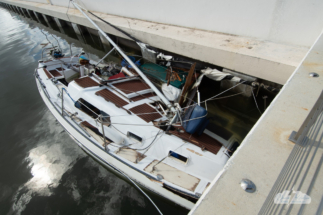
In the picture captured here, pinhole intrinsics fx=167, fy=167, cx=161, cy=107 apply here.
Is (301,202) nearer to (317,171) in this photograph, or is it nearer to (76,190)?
(317,171)

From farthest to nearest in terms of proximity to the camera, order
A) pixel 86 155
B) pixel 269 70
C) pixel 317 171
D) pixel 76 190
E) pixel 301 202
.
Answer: pixel 86 155 < pixel 269 70 < pixel 76 190 < pixel 317 171 < pixel 301 202

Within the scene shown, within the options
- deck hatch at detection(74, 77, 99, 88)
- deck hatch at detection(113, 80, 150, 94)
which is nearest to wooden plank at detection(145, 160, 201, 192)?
deck hatch at detection(113, 80, 150, 94)

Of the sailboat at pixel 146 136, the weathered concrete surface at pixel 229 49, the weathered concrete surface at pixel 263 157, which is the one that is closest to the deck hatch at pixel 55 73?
the sailboat at pixel 146 136

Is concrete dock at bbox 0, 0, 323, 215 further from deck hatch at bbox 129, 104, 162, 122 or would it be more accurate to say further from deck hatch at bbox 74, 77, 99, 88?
deck hatch at bbox 74, 77, 99, 88

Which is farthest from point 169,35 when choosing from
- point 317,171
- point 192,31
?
point 317,171

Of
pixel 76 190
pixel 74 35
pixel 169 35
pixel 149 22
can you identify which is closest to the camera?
pixel 76 190

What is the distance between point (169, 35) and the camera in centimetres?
917

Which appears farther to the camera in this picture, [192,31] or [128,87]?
[192,31]

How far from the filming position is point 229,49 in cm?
718

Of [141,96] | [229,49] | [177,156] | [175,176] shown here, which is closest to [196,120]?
[177,156]

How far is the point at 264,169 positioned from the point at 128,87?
216 inches

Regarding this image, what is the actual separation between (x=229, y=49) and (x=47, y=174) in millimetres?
8820

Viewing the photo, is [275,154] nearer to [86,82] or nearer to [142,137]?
[142,137]

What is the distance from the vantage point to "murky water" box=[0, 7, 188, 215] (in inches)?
207
